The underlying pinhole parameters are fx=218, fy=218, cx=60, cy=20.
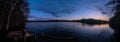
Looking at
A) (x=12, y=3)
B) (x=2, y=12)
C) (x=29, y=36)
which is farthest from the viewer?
(x=2, y=12)

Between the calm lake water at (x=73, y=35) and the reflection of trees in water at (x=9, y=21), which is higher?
the reflection of trees in water at (x=9, y=21)

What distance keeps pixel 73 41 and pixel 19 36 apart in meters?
9.00

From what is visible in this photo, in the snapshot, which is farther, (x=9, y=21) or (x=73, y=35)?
(x=9, y=21)

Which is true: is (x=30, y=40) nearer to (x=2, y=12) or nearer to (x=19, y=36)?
(x=19, y=36)

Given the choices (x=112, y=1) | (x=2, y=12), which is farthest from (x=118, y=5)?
(x=2, y=12)

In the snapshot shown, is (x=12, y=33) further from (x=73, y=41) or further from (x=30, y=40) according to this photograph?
(x=73, y=41)

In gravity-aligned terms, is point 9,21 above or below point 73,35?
above

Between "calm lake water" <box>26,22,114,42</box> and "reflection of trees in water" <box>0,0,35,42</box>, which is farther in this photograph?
"calm lake water" <box>26,22,114,42</box>

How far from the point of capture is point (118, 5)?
4769 cm

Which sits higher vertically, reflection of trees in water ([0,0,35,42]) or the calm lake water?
reflection of trees in water ([0,0,35,42])

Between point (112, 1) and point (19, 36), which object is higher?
point (112, 1)

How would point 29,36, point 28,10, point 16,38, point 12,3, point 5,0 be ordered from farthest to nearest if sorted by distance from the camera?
point 28,10
point 5,0
point 12,3
point 29,36
point 16,38

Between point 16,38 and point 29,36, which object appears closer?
point 16,38

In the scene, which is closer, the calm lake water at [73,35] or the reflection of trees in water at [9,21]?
the reflection of trees in water at [9,21]
